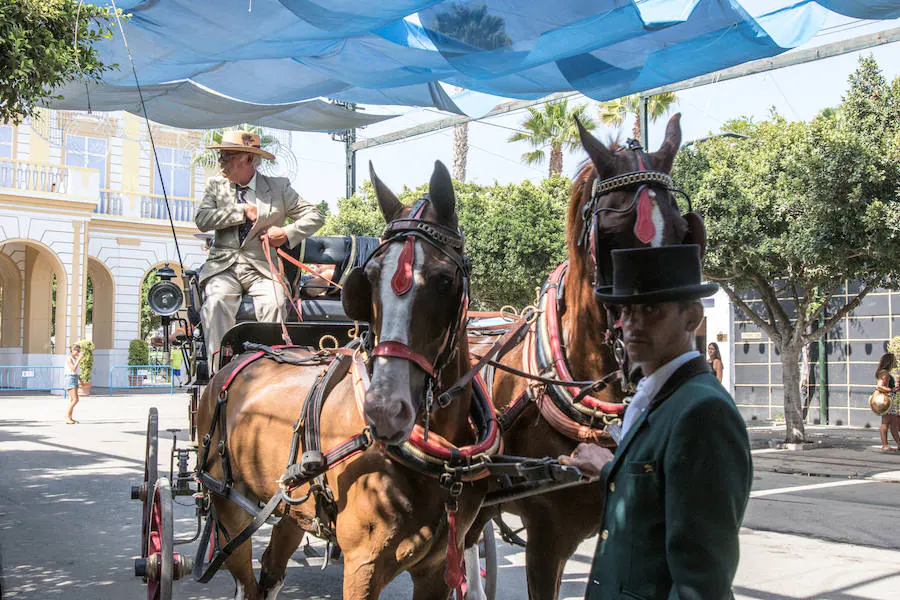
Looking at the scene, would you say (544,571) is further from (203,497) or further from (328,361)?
(203,497)

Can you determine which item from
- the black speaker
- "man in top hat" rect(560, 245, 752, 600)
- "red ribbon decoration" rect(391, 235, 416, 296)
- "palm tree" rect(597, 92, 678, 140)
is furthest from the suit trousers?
"palm tree" rect(597, 92, 678, 140)

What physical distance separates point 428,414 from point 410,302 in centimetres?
42

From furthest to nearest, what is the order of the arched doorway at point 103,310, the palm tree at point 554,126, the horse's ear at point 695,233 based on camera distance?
the arched doorway at point 103,310 → the palm tree at point 554,126 → the horse's ear at point 695,233

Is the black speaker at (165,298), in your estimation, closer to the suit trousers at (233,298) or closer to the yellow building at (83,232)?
the suit trousers at (233,298)

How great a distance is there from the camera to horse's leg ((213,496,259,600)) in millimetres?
4371

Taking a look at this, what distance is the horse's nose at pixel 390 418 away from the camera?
8.33ft

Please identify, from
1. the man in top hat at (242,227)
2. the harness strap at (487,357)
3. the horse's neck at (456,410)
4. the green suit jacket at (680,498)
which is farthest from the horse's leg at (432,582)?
the man in top hat at (242,227)

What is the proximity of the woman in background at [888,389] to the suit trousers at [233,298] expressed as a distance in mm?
12700

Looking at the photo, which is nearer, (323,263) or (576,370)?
(576,370)

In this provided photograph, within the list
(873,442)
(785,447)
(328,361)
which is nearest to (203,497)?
(328,361)

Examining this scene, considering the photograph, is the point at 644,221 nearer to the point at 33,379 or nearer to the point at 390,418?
the point at 390,418

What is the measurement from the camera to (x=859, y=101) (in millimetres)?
12703

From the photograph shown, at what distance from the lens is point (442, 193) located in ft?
9.87

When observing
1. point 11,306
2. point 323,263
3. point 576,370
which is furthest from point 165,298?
point 11,306
